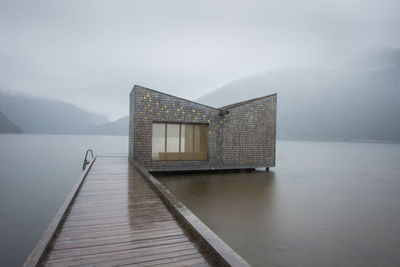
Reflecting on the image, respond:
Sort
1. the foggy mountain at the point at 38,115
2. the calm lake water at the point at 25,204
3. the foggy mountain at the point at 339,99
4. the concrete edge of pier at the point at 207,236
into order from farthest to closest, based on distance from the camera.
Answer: the foggy mountain at the point at 38,115
the foggy mountain at the point at 339,99
the calm lake water at the point at 25,204
the concrete edge of pier at the point at 207,236

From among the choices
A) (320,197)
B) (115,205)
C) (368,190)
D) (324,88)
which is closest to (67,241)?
(115,205)

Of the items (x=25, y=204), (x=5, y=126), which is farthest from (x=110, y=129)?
(x=25, y=204)

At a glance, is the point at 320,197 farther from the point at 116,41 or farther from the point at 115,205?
the point at 116,41

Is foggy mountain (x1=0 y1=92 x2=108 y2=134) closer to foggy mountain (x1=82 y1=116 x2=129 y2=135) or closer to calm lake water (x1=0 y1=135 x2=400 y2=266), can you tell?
foggy mountain (x1=82 y1=116 x2=129 y2=135)

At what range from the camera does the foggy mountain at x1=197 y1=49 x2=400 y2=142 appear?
3974 inches

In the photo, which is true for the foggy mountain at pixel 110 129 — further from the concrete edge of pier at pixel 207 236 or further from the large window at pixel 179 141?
the concrete edge of pier at pixel 207 236

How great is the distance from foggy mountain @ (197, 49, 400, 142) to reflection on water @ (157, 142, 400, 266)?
106222 mm

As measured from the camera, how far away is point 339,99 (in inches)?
4722

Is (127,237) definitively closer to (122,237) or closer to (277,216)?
(122,237)

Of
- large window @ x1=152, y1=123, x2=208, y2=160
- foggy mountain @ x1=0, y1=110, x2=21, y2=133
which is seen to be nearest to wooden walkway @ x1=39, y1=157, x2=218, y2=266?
large window @ x1=152, y1=123, x2=208, y2=160

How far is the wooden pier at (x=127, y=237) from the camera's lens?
92.3 inches

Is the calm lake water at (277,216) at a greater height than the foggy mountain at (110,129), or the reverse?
the foggy mountain at (110,129)

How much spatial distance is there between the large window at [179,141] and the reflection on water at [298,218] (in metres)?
1.10

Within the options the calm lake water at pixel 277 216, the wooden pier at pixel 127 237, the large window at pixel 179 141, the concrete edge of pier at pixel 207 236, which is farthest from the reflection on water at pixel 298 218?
the wooden pier at pixel 127 237
